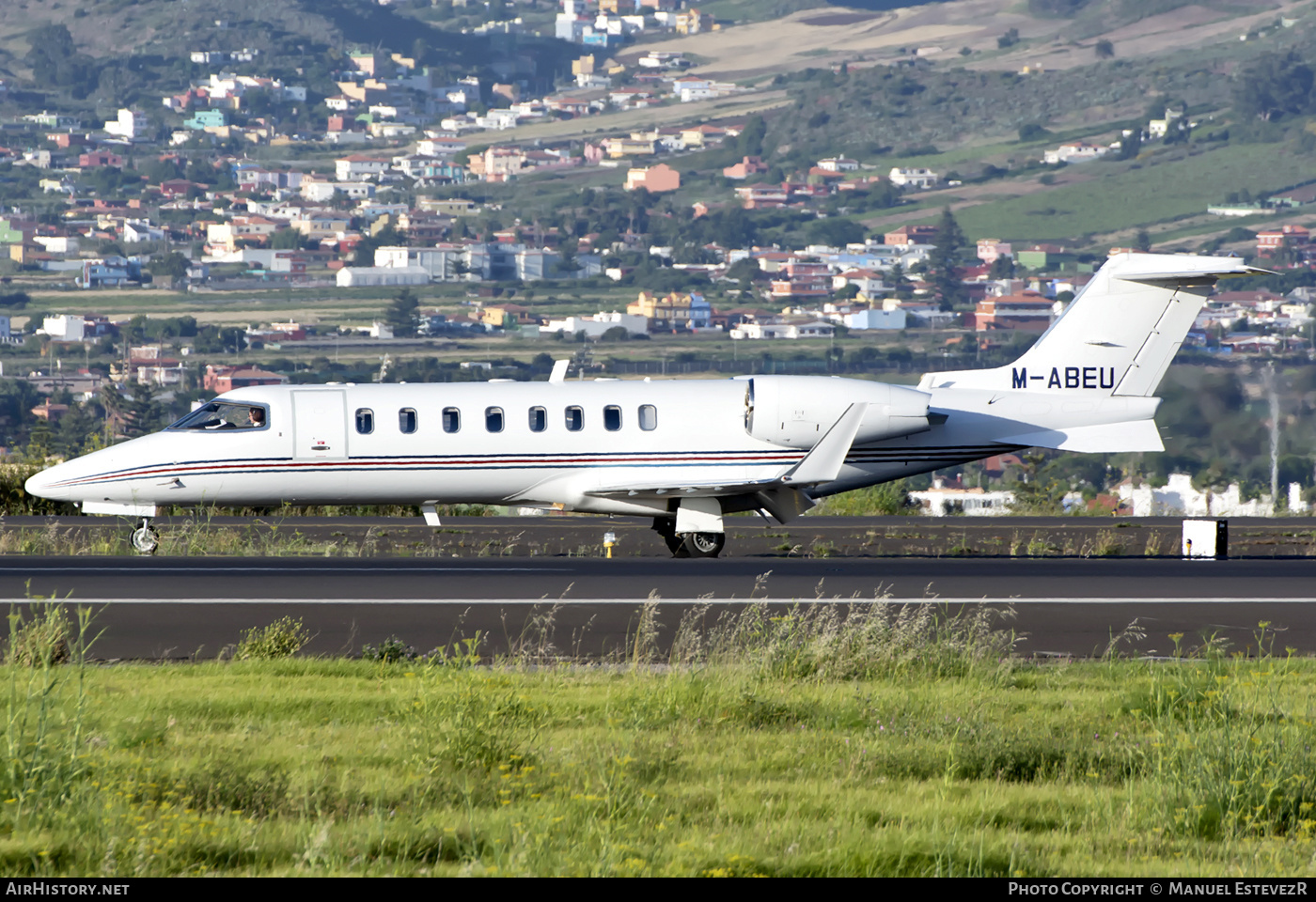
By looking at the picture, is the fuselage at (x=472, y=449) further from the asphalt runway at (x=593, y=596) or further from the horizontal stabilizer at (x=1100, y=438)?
the asphalt runway at (x=593, y=596)

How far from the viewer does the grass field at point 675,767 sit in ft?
28.3

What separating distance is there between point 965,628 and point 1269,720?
183 inches

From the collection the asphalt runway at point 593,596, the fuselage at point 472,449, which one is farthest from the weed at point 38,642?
the fuselage at point 472,449

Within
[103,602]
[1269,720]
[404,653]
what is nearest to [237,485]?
[103,602]

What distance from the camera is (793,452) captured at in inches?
1011

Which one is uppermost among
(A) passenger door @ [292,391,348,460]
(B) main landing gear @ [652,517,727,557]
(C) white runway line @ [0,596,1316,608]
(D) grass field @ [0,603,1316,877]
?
(A) passenger door @ [292,391,348,460]

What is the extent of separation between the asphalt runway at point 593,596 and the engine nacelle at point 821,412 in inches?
87.9

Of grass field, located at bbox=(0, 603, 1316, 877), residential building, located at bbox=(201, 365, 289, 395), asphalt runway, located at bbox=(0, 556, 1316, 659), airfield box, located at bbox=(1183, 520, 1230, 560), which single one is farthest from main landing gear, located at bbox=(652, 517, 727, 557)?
residential building, located at bbox=(201, 365, 289, 395)

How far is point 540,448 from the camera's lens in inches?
1002

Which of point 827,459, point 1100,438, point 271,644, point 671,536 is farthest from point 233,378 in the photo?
point 271,644

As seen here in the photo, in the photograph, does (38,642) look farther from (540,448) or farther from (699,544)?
(699,544)

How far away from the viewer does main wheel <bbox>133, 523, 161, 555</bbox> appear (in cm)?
2544

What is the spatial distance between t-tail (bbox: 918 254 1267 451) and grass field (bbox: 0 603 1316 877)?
11900 millimetres

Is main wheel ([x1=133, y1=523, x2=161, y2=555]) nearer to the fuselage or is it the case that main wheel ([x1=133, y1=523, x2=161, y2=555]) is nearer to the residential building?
the fuselage
